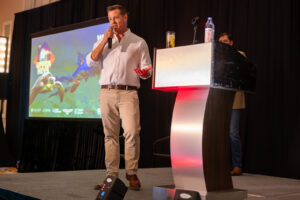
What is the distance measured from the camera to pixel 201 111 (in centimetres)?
234

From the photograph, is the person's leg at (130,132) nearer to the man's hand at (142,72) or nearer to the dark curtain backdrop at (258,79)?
the man's hand at (142,72)

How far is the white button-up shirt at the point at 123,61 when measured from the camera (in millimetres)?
3070

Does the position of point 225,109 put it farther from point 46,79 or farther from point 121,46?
point 46,79

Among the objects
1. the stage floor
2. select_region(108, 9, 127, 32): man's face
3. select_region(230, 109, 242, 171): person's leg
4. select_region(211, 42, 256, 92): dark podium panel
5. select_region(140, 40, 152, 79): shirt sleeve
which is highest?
select_region(108, 9, 127, 32): man's face

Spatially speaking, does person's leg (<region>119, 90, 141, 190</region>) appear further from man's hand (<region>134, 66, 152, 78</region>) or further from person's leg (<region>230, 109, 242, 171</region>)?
person's leg (<region>230, 109, 242, 171</region>)

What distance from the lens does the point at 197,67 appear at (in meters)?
2.31

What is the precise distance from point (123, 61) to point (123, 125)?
0.49m

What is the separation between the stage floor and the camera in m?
2.80

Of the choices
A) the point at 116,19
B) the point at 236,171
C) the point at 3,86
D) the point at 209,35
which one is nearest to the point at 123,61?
the point at 116,19

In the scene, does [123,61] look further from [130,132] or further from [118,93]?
[130,132]

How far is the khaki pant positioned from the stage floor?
237 millimetres

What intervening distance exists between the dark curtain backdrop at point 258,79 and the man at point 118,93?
1.90 m

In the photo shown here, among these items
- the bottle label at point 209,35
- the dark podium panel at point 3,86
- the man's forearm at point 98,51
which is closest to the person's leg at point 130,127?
the man's forearm at point 98,51

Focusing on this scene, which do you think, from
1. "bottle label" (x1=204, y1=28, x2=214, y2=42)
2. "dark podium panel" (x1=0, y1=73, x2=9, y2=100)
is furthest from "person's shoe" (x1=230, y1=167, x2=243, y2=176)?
"dark podium panel" (x1=0, y1=73, x2=9, y2=100)
